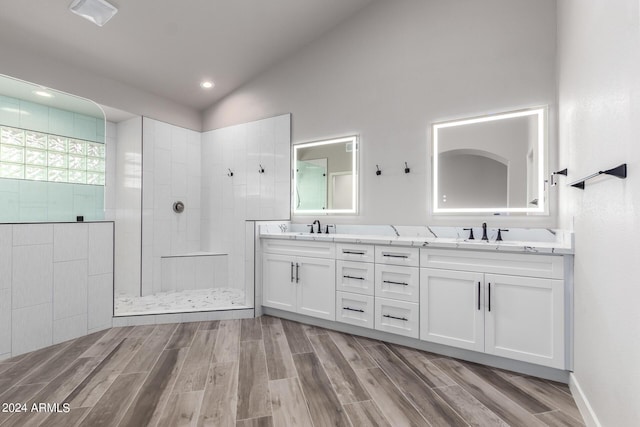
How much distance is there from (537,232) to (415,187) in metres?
1.03

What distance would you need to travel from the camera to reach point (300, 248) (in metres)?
3.03

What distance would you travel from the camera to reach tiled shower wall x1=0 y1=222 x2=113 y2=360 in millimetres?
2305

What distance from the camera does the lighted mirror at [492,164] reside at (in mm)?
2502

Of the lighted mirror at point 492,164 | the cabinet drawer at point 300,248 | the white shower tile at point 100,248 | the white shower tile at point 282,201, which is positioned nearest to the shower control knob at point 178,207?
the white shower tile at point 100,248

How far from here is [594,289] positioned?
149 cm

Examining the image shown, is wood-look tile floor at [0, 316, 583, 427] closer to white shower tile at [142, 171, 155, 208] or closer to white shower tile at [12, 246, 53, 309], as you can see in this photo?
white shower tile at [12, 246, 53, 309]

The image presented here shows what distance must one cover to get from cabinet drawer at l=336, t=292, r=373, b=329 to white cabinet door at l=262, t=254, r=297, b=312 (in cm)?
51

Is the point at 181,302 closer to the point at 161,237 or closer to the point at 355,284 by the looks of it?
the point at 161,237

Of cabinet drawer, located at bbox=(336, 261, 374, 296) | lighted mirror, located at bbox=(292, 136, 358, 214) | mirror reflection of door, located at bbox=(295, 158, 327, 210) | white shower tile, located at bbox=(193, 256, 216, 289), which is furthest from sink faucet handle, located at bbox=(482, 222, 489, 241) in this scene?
white shower tile, located at bbox=(193, 256, 216, 289)

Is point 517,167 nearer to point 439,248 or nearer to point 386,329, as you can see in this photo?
point 439,248

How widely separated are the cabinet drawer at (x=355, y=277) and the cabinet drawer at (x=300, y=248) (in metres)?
0.16

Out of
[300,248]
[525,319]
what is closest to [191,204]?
[300,248]

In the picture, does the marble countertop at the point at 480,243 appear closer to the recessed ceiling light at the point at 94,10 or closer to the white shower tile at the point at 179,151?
the white shower tile at the point at 179,151

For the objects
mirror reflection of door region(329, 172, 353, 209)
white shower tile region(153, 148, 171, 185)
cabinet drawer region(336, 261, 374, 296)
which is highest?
white shower tile region(153, 148, 171, 185)
